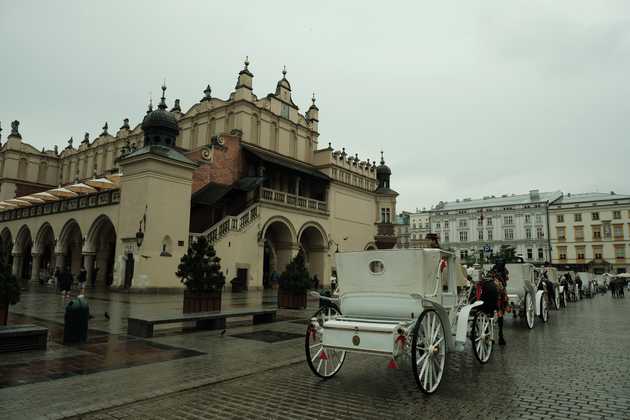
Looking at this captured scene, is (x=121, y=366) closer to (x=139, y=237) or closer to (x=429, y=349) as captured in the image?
(x=429, y=349)

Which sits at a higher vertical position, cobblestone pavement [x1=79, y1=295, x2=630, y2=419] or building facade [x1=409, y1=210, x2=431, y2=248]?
building facade [x1=409, y1=210, x2=431, y2=248]

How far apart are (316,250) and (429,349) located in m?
30.4

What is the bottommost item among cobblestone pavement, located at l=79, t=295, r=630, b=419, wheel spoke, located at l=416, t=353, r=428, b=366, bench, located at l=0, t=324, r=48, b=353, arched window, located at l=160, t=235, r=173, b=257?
cobblestone pavement, located at l=79, t=295, r=630, b=419

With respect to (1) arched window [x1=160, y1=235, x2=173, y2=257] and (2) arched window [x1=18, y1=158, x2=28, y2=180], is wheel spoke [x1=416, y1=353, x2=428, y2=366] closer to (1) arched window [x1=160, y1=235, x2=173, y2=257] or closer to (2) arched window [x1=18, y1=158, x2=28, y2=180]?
(1) arched window [x1=160, y1=235, x2=173, y2=257]

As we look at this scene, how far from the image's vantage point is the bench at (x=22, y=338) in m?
7.38

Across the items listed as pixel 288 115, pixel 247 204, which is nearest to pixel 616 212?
pixel 288 115

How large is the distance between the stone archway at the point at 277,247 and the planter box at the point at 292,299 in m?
14.5

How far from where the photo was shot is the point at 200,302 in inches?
452

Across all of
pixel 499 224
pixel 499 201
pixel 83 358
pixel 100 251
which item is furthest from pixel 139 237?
pixel 499 201

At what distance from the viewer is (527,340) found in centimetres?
1012

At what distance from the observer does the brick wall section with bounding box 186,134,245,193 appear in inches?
1105

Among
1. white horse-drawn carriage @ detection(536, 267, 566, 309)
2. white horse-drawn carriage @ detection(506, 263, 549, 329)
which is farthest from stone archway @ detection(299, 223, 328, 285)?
white horse-drawn carriage @ detection(506, 263, 549, 329)

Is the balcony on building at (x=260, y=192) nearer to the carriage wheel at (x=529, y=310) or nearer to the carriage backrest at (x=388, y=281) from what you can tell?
the carriage wheel at (x=529, y=310)

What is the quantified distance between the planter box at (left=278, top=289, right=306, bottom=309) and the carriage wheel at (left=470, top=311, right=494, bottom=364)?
9.51m
